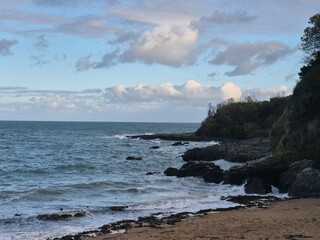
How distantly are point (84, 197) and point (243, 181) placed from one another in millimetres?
11738

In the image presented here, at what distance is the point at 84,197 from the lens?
29812 millimetres

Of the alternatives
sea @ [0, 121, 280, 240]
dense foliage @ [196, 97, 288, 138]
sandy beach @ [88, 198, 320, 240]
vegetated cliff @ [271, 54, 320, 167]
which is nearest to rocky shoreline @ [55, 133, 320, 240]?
sea @ [0, 121, 280, 240]

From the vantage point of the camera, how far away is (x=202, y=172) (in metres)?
40.3

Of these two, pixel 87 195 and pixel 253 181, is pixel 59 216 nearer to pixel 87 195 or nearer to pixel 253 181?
pixel 87 195

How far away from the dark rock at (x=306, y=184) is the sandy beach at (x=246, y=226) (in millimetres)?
4129

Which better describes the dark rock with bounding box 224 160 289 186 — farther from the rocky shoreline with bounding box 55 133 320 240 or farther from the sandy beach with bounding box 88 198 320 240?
the sandy beach with bounding box 88 198 320 240

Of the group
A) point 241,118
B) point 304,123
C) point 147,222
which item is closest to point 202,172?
point 304,123

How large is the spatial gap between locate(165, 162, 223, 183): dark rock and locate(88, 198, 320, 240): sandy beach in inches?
517

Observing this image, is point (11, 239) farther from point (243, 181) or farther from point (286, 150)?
point (286, 150)

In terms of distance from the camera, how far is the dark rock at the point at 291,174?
30.8 meters

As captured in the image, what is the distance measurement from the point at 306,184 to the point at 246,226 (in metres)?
10.5

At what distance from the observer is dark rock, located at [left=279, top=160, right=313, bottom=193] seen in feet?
101

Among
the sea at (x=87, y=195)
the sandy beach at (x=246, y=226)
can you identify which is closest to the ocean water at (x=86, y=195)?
the sea at (x=87, y=195)

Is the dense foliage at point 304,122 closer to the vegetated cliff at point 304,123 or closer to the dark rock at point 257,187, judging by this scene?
the vegetated cliff at point 304,123
